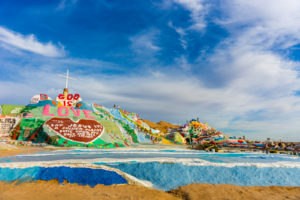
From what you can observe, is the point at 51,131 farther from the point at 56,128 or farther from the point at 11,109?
the point at 11,109

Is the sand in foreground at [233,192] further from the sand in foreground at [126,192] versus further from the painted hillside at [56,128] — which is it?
the painted hillside at [56,128]

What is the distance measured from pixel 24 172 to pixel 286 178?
48.6 feet

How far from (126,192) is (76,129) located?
1867cm

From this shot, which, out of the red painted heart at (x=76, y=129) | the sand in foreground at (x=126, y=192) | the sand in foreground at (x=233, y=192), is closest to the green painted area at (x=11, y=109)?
the red painted heart at (x=76, y=129)

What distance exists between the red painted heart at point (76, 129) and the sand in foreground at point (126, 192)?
15.4 m

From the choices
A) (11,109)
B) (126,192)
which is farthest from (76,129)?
(126,192)

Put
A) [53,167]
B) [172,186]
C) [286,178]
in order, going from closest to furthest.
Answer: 1. [172,186]
2. [53,167]
3. [286,178]

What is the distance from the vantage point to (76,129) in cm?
2420

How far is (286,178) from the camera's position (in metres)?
10.6

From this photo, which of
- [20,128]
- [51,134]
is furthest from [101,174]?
[20,128]

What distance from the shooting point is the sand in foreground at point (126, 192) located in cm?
734

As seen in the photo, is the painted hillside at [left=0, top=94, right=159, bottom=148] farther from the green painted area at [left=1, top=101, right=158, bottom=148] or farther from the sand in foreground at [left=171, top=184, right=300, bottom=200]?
the sand in foreground at [left=171, top=184, right=300, bottom=200]

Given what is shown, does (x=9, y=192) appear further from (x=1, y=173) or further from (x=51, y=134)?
(x=51, y=134)

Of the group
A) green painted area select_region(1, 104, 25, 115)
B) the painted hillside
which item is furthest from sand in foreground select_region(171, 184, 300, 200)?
green painted area select_region(1, 104, 25, 115)
